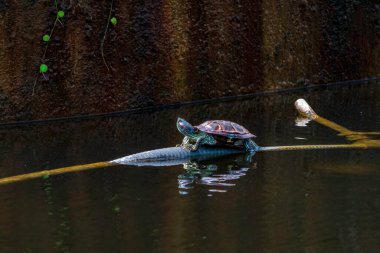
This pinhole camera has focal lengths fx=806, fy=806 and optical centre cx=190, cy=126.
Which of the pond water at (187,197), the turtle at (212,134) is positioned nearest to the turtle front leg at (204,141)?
the turtle at (212,134)

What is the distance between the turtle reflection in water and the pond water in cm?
1

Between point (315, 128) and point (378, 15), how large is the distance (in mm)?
Result: 5926

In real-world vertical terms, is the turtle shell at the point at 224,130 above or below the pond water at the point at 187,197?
above

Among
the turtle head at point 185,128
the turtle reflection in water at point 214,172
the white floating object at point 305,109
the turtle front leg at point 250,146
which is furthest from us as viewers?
the white floating object at point 305,109

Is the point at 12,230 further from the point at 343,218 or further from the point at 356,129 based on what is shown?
the point at 356,129

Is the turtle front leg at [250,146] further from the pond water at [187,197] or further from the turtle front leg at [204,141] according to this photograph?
the turtle front leg at [204,141]

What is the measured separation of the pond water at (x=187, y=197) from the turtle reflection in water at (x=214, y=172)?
0.01 metres

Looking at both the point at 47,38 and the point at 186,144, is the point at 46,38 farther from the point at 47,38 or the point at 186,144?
the point at 186,144

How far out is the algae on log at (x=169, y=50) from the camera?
11.2 meters

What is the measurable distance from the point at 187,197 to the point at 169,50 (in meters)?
5.58

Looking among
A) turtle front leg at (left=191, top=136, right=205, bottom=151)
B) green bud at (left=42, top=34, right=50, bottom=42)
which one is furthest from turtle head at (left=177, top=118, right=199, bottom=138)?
green bud at (left=42, top=34, right=50, bottom=42)

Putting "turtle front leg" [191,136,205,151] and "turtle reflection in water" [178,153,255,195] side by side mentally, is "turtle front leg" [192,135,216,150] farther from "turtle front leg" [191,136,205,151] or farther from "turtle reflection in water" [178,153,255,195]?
"turtle reflection in water" [178,153,255,195]

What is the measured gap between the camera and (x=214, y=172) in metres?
8.07

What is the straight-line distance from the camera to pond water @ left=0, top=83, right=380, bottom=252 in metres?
5.94
